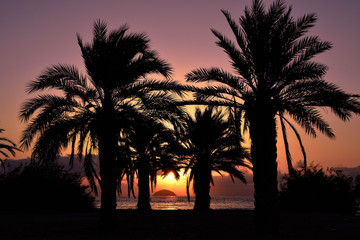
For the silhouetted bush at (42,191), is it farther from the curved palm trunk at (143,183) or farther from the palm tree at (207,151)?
the palm tree at (207,151)

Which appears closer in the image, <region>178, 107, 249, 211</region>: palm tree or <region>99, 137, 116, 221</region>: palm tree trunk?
<region>99, 137, 116, 221</region>: palm tree trunk

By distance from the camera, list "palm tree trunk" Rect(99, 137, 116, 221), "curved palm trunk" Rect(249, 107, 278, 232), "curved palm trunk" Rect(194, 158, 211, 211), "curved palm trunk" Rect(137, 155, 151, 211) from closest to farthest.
A: 1. "curved palm trunk" Rect(249, 107, 278, 232)
2. "palm tree trunk" Rect(99, 137, 116, 221)
3. "curved palm trunk" Rect(137, 155, 151, 211)
4. "curved palm trunk" Rect(194, 158, 211, 211)

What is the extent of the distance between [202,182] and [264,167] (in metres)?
14.7

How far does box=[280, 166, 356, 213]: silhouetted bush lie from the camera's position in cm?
2852

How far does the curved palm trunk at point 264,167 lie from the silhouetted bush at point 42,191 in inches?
657

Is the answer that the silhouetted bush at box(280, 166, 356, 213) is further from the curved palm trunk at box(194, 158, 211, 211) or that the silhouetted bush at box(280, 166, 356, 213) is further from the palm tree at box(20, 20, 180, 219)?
the palm tree at box(20, 20, 180, 219)

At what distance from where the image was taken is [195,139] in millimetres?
30188

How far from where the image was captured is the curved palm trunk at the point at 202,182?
99.0 feet

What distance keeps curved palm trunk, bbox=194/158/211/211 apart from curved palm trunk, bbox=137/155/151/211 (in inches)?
142

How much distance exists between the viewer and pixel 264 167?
1622cm

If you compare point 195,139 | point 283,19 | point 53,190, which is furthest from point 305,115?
point 53,190

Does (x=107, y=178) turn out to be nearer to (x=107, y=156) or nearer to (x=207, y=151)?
(x=107, y=156)

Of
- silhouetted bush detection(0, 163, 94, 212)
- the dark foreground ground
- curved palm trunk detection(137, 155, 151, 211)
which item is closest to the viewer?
the dark foreground ground

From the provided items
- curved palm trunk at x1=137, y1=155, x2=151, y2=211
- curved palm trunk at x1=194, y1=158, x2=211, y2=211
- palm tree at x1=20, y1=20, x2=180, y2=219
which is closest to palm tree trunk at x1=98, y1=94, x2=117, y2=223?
palm tree at x1=20, y1=20, x2=180, y2=219
